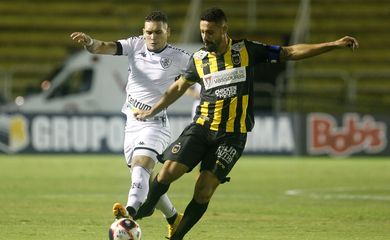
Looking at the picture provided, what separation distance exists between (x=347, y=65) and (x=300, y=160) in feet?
23.5

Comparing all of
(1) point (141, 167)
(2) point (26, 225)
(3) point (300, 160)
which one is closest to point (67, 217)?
(2) point (26, 225)

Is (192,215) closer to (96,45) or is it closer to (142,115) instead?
(142,115)

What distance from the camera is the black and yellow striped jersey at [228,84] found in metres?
10.5

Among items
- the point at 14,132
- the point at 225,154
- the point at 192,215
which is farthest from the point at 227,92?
the point at 14,132

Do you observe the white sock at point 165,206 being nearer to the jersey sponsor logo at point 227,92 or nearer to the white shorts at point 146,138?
the white shorts at point 146,138

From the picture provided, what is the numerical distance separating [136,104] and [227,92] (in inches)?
66.1

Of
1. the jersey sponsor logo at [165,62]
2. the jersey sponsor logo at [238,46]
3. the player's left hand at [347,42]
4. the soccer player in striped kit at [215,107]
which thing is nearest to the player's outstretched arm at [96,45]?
the jersey sponsor logo at [165,62]

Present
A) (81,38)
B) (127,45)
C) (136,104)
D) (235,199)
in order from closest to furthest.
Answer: (81,38)
(136,104)
(127,45)
(235,199)

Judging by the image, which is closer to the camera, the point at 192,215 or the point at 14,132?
the point at 192,215

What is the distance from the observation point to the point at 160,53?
12.0 meters

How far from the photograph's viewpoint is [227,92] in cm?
1049

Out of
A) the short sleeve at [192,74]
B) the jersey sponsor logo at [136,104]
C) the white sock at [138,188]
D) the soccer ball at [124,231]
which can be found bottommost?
the soccer ball at [124,231]

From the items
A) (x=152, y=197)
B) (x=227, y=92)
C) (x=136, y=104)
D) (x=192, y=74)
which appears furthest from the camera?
(x=136, y=104)

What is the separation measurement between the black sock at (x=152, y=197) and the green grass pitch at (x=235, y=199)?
0.66 m
